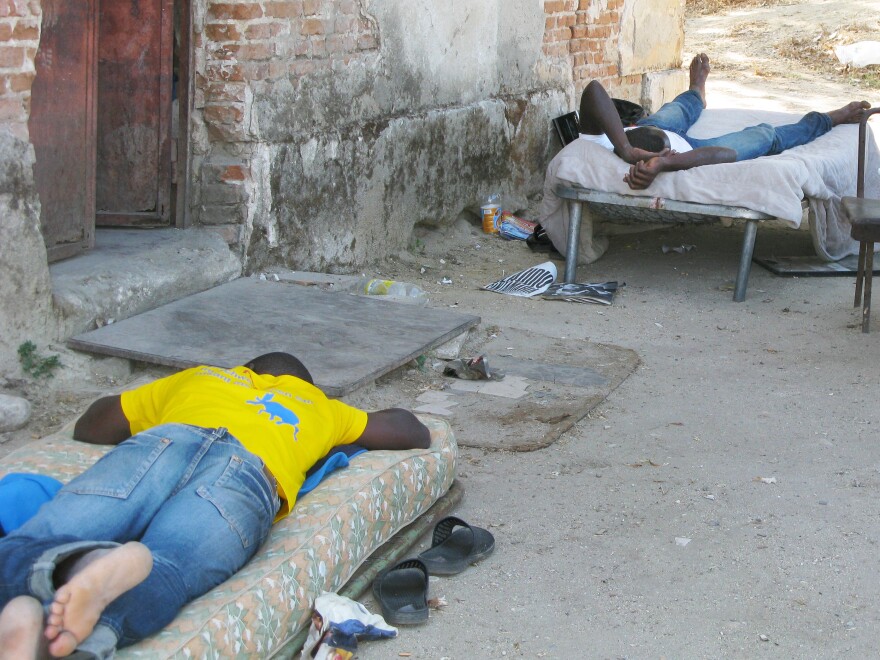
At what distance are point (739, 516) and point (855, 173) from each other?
13.4ft

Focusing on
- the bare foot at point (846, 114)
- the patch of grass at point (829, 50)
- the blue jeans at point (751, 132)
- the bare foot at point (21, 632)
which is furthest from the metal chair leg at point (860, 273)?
the patch of grass at point (829, 50)

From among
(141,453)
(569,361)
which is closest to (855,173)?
(569,361)

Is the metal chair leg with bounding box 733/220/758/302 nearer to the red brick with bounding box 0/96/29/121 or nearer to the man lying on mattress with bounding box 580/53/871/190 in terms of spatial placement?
the man lying on mattress with bounding box 580/53/871/190

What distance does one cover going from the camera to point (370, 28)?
5.95 meters

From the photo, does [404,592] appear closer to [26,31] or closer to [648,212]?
[26,31]

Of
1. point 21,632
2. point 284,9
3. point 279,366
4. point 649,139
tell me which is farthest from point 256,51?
point 21,632

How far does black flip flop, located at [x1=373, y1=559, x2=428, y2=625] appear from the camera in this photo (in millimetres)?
2701

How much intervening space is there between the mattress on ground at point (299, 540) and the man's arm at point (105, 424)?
0.11 ft

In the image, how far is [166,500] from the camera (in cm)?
245

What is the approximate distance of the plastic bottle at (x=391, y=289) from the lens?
18.2ft

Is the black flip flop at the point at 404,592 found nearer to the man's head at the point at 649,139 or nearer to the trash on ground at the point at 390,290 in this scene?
the trash on ground at the point at 390,290

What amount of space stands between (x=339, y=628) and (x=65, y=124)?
2.92m

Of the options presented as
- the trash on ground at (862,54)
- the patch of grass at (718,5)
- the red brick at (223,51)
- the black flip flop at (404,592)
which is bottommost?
the black flip flop at (404,592)

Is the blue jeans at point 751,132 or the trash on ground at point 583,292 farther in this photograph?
the blue jeans at point 751,132
